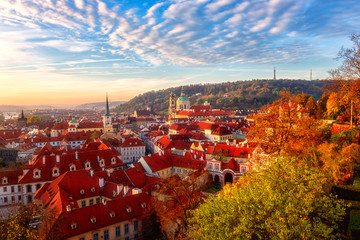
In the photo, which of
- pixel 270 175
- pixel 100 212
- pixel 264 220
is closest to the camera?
pixel 264 220

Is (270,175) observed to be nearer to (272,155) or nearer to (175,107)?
(272,155)

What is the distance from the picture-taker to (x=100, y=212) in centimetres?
2506

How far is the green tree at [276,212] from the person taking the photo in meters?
10.9

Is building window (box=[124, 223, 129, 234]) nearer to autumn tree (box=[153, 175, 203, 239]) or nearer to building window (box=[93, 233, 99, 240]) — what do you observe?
building window (box=[93, 233, 99, 240])

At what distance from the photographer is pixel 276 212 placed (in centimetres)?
1102

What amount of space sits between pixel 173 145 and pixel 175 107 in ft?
366

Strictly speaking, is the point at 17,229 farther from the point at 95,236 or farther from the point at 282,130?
the point at 282,130

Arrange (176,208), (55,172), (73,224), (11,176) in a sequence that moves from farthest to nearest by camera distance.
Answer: (55,172) < (11,176) < (176,208) < (73,224)

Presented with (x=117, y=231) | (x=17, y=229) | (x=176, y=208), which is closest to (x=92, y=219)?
(x=117, y=231)

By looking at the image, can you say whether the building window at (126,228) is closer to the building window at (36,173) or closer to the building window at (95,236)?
the building window at (95,236)

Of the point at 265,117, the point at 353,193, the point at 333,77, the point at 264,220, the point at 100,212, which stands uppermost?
the point at 333,77

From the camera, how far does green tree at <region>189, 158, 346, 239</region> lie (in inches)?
430

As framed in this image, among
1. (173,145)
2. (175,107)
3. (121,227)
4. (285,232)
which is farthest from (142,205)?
(175,107)

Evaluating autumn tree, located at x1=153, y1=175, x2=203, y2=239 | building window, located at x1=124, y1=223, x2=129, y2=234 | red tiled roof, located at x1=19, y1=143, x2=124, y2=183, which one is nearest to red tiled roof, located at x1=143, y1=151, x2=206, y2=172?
red tiled roof, located at x1=19, y1=143, x2=124, y2=183
